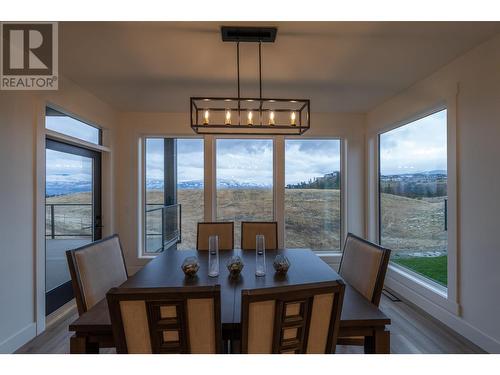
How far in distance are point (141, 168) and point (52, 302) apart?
7.05 ft

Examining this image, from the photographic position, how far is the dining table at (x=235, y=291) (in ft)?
4.17

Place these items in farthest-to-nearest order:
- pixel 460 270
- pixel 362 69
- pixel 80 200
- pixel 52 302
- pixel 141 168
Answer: pixel 141 168
pixel 80 200
pixel 52 302
pixel 362 69
pixel 460 270

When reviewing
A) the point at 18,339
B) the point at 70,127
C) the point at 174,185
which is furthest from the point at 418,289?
the point at 70,127

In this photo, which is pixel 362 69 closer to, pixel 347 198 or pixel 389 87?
pixel 389 87

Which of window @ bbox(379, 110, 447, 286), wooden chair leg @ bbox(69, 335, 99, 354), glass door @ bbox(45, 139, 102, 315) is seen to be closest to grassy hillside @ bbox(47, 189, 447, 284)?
window @ bbox(379, 110, 447, 286)

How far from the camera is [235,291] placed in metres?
1.62

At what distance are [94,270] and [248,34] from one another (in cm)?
211

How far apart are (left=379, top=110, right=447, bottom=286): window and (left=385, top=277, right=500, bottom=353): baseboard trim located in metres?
0.27

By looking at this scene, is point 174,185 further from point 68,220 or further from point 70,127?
point 70,127

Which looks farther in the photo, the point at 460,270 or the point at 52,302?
the point at 52,302
